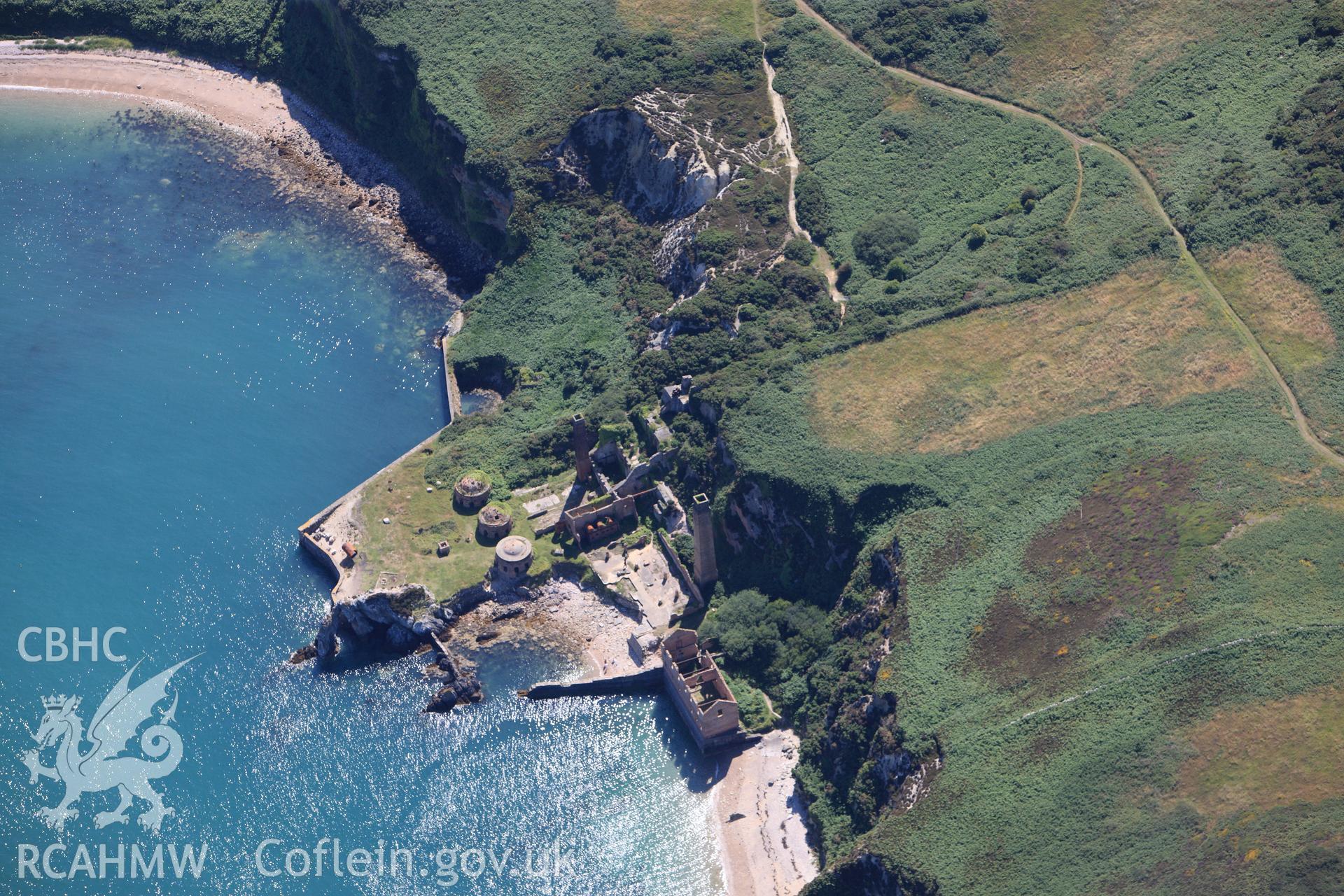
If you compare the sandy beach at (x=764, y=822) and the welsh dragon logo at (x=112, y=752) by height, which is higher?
the welsh dragon logo at (x=112, y=752)

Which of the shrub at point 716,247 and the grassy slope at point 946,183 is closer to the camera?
the grassy slope at point 946,183

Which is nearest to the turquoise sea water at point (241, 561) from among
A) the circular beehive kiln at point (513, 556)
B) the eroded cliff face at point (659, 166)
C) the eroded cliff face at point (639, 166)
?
the circular beehive kiln at point (513, 556)

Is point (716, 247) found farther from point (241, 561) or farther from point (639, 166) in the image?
point (241, 561)

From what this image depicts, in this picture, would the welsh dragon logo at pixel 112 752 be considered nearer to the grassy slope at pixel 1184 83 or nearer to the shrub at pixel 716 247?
the shrub at pixel 716 247

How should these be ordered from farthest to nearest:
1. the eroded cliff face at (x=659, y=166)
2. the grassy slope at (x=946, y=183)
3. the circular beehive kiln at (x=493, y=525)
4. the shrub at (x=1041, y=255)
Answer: the eroded cliff face at (x=659, y=166)
the grassy slope at (x=946, y=183)
the shrub at (x=1041, y=255)
the circular beehive kiln at (x=493, y=525)

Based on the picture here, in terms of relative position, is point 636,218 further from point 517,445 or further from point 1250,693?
point 1250,693

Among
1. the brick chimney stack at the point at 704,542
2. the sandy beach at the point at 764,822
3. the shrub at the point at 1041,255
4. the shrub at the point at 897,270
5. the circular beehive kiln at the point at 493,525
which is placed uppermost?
the shrub at the point at 897,270

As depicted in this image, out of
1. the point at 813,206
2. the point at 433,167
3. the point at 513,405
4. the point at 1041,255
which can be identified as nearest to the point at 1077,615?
the point at 1041,255
